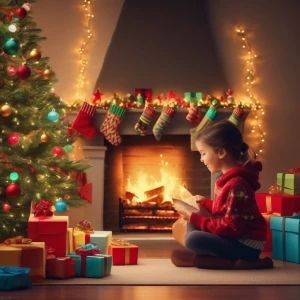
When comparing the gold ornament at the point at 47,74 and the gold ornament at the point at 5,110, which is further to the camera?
the gold ornament at the point at 47,74

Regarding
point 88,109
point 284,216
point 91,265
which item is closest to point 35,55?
point 91,265

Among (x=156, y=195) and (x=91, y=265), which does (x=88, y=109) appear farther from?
(x=91, y=265)

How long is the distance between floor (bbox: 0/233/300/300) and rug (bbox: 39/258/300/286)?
4.6 inches

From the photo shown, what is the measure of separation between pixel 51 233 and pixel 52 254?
0.44 feet

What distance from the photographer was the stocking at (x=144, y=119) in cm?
719

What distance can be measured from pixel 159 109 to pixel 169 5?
102 cm

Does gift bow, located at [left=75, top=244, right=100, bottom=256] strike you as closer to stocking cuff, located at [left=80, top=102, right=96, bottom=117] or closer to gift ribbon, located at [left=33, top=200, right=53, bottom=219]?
gift ribbon, located at [left=33, top=200, right=53, bottom=219]

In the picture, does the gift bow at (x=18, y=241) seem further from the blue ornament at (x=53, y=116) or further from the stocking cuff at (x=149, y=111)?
the stocking cuff at (x=149, y=111)

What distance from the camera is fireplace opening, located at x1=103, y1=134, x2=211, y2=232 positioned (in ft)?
24.8

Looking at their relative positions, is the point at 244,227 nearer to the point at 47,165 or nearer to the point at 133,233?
the point at 47,165

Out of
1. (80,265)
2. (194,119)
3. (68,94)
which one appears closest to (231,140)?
(80,265)

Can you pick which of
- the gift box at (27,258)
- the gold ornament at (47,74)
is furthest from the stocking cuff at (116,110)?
the gift box at (27,258)

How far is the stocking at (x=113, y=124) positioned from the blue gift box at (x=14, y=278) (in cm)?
346

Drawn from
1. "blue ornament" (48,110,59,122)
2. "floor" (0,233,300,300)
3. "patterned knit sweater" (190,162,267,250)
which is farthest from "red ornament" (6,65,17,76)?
"floor" (0,233,300,300)
